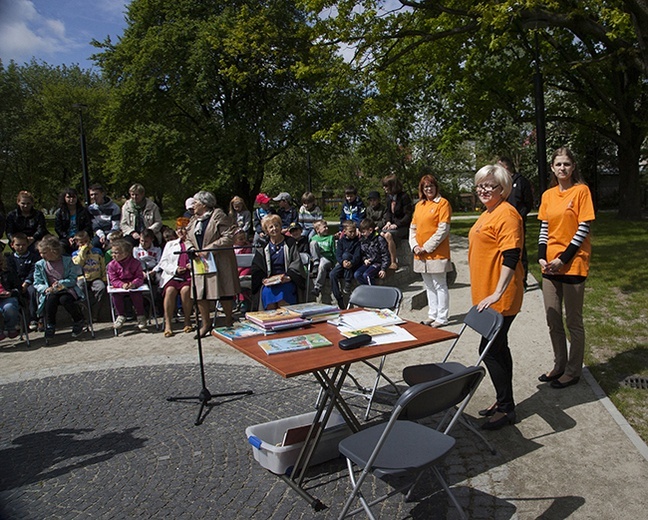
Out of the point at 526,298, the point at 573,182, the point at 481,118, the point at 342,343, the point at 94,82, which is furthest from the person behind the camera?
the point at 94,82

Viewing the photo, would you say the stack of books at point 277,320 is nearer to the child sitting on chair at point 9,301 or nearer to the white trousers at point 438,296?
the white trousers at point 438,296

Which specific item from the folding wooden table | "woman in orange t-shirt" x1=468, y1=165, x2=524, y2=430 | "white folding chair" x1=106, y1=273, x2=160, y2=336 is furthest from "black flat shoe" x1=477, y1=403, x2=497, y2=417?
"white folding chair" x1=106, y1=273, x2=160, y2=336

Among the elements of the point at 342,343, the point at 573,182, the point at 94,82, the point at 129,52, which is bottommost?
the point at 342,343

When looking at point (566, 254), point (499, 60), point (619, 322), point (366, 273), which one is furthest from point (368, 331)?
point (499, 60)

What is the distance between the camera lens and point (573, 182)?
183 inches

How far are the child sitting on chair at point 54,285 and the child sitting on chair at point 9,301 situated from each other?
29 cm

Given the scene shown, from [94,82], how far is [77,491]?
A: 4852 centimetres

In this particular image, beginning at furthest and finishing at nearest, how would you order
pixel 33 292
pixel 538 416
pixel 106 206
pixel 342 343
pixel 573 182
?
1. pixel 106 206
2. pixel 33 292
3. pixel 573 182
4. pixel 538 416
5. pixel 342 343

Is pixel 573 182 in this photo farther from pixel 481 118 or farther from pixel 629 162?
pixel 629 162

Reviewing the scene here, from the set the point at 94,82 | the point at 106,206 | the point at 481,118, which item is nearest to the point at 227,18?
the point at 481,118

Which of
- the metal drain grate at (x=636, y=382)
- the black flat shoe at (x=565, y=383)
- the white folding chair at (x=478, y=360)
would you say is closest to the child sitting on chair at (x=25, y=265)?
the white folding chair at (x=478, y=360)

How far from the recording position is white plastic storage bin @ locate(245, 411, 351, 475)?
3518mm

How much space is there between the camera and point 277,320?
387cm

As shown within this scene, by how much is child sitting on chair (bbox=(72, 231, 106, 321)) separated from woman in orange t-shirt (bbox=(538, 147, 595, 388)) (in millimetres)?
6527
